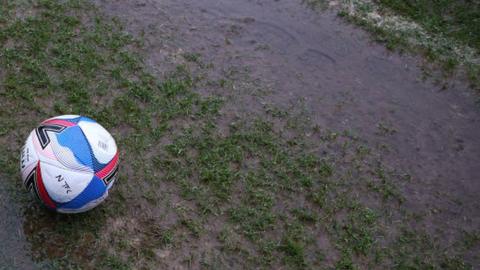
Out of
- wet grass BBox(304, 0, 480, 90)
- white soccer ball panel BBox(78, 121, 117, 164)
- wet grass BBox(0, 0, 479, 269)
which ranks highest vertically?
wet grass BBox(304, 0, 480, 90)

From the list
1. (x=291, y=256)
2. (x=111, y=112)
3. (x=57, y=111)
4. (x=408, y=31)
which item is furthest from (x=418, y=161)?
(x=57, y=111)

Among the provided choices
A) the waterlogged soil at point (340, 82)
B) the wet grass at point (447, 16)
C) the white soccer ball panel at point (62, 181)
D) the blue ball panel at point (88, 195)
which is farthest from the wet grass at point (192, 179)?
the wet grass at point (447, 16)

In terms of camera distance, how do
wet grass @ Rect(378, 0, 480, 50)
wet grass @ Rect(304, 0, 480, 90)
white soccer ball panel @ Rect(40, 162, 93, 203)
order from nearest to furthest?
white soccer ball panel @ Rect(40, 162, 93, 203) < wet grass @ Rect(304, 0, 480, 90) < wet grass @ Rect(378, 0, 480, 50)

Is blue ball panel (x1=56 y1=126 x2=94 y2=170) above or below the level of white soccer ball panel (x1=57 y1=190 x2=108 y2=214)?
above

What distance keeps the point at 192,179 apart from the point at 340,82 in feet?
6.94

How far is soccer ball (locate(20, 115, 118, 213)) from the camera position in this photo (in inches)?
132

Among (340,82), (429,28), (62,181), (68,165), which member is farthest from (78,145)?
(429,28)

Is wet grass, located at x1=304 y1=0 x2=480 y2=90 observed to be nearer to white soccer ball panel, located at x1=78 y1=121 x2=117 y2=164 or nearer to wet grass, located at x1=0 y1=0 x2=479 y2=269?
wet grass, located at x1=0 y1=0 x2=479 y2=269

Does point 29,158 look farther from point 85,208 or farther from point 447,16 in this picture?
point 447,16

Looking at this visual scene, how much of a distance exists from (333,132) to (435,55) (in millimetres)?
1989

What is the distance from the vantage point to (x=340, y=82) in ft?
17.9

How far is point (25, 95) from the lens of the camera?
4555 millimetres

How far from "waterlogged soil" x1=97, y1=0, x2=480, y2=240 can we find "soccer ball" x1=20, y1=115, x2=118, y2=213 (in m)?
1.69

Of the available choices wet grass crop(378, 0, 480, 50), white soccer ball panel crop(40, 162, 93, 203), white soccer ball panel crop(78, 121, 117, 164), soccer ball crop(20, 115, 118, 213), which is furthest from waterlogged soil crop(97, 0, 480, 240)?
white soccer ball panel crop(40, 162, 93, 203)
